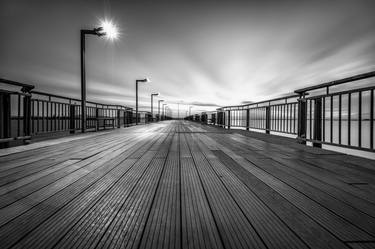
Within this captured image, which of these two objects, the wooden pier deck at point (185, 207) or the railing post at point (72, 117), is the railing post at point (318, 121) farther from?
the railing post at point (72, 117)

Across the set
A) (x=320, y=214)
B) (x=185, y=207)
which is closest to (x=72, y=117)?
(x=185, y=207)

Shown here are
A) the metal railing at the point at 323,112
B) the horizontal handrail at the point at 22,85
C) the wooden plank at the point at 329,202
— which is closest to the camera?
the wooden plank at the point at 329,202

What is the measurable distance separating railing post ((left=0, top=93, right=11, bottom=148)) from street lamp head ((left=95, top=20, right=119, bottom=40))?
168 inches

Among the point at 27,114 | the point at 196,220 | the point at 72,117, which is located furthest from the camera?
the point at 72,117

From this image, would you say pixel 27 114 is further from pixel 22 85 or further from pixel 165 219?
pixel 165 219

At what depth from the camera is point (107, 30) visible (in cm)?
629

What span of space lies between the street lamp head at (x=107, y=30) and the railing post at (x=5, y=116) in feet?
14.0

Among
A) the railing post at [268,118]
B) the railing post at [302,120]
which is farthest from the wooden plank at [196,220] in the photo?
the railing post at [268,118]

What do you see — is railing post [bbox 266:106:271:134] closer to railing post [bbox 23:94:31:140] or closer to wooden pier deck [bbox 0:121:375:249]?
wooden pier deck [bbox 0:121:375:249]

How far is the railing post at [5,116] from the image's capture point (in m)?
3.17

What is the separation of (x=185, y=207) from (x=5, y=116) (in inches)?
169

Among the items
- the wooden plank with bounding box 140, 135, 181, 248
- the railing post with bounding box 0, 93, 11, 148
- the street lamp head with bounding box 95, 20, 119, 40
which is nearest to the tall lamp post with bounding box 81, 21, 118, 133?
the street lamp head with bounding box 95, 20, 119, 40

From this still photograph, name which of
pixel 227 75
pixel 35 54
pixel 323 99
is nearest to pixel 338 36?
pixel 227 75

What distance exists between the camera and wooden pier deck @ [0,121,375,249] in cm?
78
